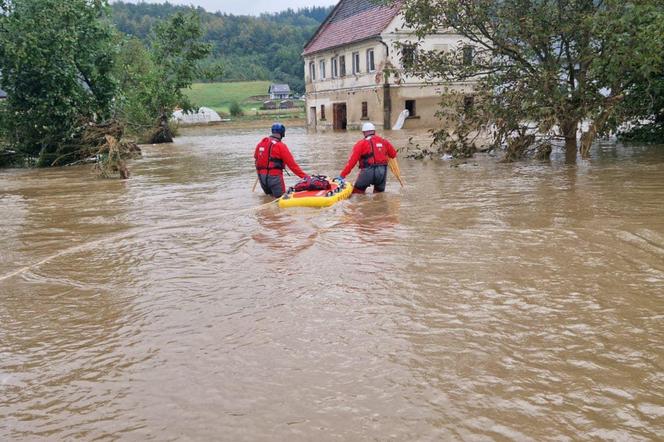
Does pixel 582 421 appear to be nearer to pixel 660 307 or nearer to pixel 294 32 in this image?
pixel 660 307

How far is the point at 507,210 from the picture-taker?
411 inches

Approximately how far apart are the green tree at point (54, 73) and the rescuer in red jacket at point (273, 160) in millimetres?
10244

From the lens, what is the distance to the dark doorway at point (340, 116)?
41903 mm

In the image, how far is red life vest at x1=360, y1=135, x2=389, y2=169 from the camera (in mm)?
12438

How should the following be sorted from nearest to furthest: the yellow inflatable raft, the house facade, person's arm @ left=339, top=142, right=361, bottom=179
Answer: the yellow inflatable raft < person's arm @ left=339, top=142, right=361, bottom=179 < the house facade

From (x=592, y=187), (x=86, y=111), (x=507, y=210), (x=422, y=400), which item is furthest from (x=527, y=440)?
(x=86, y=111)

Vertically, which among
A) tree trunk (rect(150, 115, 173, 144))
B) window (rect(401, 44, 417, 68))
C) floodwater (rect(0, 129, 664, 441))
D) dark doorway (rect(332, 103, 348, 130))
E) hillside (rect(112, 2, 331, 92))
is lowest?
floodwater (rect(0, 129, 664, 441))

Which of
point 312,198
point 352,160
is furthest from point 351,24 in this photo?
point 312,198

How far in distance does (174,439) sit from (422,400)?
59.7 inches

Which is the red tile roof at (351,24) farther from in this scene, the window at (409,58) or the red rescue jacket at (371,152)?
the red rescue jacket at (371,152)

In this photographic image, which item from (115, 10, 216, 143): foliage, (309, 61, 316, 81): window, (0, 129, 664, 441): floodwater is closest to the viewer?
(0, 129, 664, 441): floodwater

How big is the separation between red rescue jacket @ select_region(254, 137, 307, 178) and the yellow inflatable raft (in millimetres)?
774

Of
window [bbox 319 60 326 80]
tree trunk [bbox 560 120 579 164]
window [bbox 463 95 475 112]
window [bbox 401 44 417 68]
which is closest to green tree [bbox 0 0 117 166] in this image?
window [bbox 401 44 417 68]

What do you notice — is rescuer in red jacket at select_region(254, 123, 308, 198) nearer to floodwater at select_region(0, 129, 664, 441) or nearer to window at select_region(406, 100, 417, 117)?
floodwater at select_region(0, 129, 664, 441)
